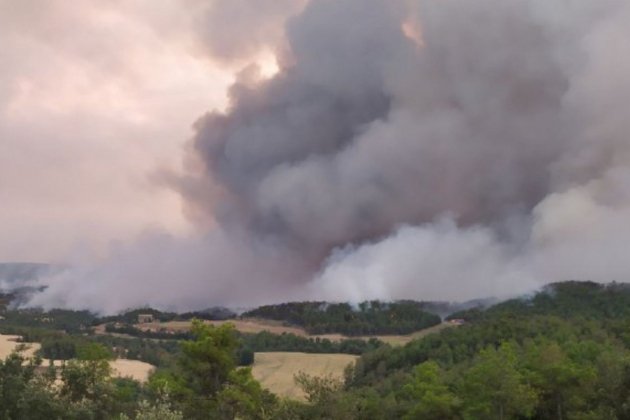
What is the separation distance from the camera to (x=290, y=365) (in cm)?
12069

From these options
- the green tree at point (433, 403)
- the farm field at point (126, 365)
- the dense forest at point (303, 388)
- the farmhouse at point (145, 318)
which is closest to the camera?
the dense forest at point (303, 388)

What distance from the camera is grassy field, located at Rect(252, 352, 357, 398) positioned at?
107400mm

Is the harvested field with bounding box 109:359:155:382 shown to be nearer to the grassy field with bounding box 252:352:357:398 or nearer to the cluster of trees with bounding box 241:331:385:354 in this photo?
the grassy field with bounding box 252:352:357:398

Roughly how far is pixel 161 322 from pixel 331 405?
14185cm

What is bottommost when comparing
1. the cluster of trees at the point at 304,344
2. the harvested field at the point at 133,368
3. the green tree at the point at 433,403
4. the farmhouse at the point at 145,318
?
the green tree at the point at 433,403

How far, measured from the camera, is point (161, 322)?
17250cm

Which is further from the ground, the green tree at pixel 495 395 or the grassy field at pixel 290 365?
the grassy field at pixel 290 365

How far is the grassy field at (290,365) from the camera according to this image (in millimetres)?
107400

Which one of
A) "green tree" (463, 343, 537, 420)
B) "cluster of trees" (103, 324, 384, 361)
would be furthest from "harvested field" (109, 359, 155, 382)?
"green tree" (463, 343, 537, 420)

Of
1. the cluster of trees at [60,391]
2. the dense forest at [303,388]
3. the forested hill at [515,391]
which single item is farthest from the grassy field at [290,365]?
the cluster of trees at [60,391]

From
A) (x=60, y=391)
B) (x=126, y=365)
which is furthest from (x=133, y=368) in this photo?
(x=60, y=391)

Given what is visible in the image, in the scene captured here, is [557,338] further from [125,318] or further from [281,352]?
[125,318]

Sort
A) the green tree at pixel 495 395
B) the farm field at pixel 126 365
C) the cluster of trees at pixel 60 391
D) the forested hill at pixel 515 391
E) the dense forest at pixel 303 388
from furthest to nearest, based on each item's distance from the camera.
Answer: the farm field at pixel 126 365
the green tree at pixel 495 395
the forested hill at pixel 515 391
the dense forest at pixel 303 388
the cluster of trees at pixel 60 391

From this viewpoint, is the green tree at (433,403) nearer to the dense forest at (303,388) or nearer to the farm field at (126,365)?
the dense forest at (303,388)
